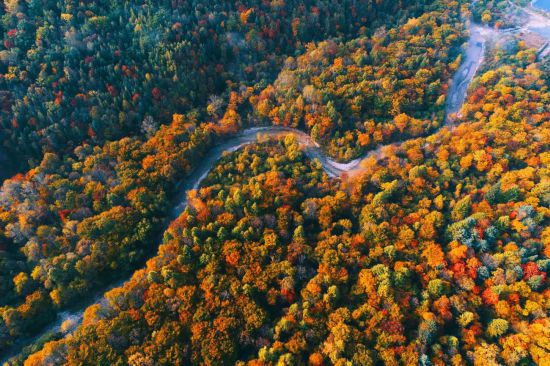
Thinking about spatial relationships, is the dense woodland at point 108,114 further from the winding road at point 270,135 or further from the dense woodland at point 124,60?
the winding road at point 270,135

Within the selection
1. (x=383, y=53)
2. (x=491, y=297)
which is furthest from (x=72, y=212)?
(x=383, y=53)

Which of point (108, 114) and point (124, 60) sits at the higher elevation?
point (124, 60)

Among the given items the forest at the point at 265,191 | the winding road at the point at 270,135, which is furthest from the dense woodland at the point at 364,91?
the winding road at the point at 270,135

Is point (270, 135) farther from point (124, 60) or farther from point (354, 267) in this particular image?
point (124, 60)

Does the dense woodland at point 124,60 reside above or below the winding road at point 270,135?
above

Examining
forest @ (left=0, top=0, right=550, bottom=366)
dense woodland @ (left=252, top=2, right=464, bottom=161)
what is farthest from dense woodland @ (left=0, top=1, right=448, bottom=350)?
dense woodland @ (left=252, top=2, right=464, bottom=161)

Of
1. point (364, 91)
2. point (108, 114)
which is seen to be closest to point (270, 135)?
point (364, 91)
